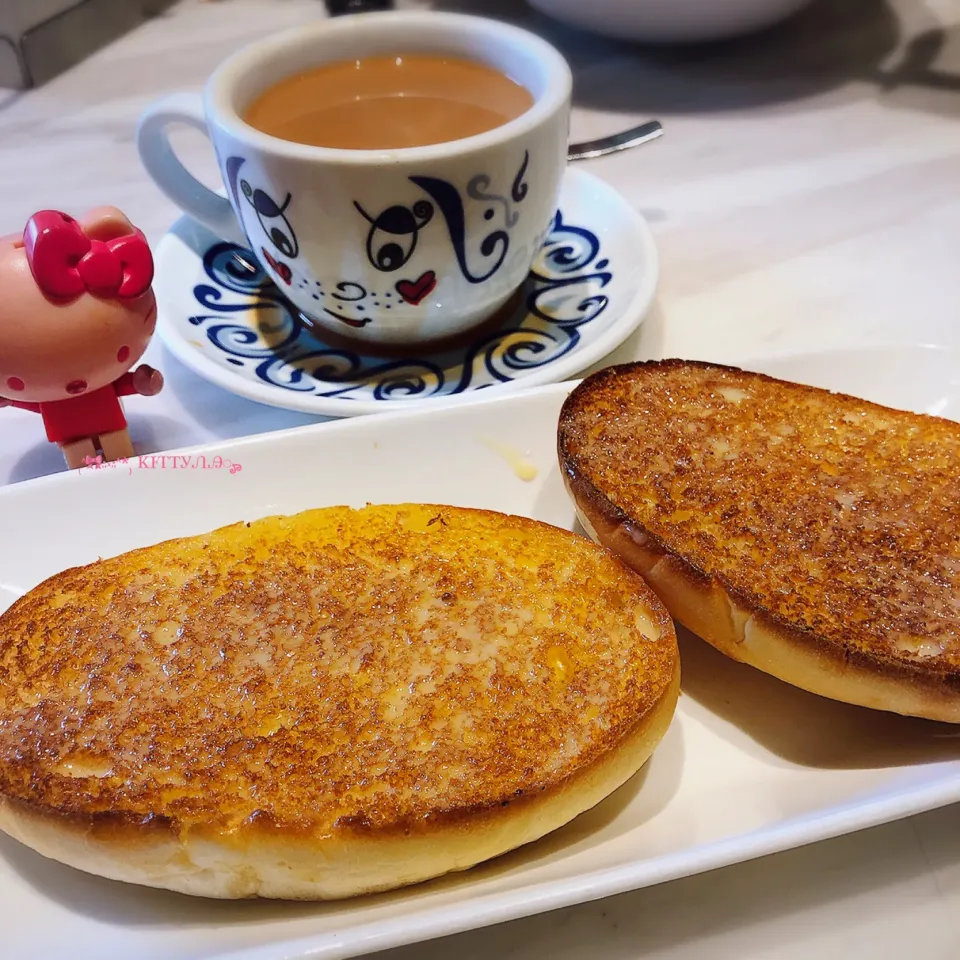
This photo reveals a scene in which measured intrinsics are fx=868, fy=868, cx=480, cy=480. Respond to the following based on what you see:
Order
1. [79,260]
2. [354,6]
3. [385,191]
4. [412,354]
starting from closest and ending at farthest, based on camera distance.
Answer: [79,260]
[385,191]
[412,354]
[354,6]

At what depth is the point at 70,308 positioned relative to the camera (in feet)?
3.07

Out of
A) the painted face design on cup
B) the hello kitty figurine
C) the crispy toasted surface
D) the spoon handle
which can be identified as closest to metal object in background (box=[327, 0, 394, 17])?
the spoon handle

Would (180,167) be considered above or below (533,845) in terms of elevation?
above

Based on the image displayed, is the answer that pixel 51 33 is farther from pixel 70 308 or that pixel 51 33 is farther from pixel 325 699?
pixel 325 699

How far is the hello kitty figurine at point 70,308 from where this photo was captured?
0.91 metres

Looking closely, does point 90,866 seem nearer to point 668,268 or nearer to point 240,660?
point 240,660

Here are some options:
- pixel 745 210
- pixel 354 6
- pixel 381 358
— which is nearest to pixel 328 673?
pixel 381 358

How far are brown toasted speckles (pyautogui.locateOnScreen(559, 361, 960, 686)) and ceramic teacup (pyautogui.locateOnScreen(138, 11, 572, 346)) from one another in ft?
0.90

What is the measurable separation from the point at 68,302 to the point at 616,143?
4.27 feet

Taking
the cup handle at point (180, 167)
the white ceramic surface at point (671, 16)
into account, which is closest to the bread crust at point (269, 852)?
the cup handle at point (180, 167)

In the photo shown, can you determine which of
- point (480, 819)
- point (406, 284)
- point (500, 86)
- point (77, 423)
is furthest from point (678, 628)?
point (500, 86)

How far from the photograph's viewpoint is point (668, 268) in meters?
1.61

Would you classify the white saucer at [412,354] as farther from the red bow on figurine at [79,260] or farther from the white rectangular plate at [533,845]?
the red bow on figurine at [79,260]

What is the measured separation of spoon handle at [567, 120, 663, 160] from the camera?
5.97 feet
